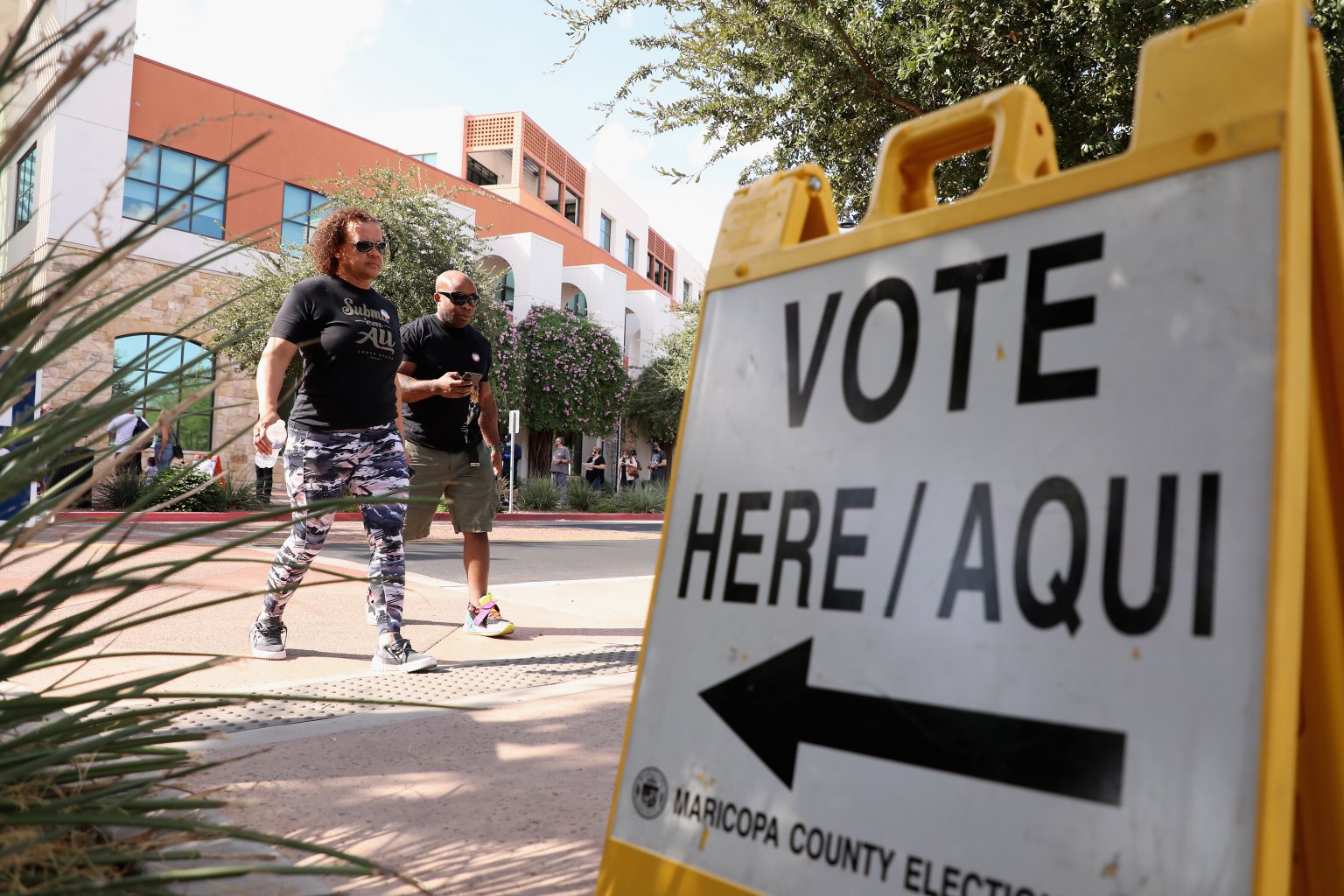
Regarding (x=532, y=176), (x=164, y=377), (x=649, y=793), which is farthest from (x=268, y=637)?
(x=532, y=176)

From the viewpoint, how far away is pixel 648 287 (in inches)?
1702

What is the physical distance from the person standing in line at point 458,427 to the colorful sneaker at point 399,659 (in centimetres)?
76

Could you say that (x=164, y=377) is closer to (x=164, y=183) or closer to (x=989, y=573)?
(x=989, y=573)

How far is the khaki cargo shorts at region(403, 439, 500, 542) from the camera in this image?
5.02 meters

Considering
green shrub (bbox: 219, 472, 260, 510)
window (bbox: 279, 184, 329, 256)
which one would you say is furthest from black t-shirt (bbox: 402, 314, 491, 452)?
window (bbox: 279, 184, 329, 256)

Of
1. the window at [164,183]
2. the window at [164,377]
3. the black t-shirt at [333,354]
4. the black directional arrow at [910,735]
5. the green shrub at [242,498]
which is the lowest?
the green shrub at [242,498]

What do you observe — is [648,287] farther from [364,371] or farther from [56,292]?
[56,292]

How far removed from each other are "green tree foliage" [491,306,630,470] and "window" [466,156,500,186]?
38.8ft

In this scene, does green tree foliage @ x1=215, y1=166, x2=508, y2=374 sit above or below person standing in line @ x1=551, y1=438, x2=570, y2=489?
above

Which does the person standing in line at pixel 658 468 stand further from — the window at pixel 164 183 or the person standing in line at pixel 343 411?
the person standing in line at pixel 343 411

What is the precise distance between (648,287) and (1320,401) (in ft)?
140

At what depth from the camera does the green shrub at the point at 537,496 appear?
21.8 m

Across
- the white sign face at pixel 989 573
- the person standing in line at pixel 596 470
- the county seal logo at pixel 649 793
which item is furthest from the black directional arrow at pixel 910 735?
the person standing in line at pixel 596 470

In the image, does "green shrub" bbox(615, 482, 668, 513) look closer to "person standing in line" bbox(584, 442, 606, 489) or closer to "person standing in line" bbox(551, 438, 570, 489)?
"person standing in line" bbox(584, 442, 606, 489)
